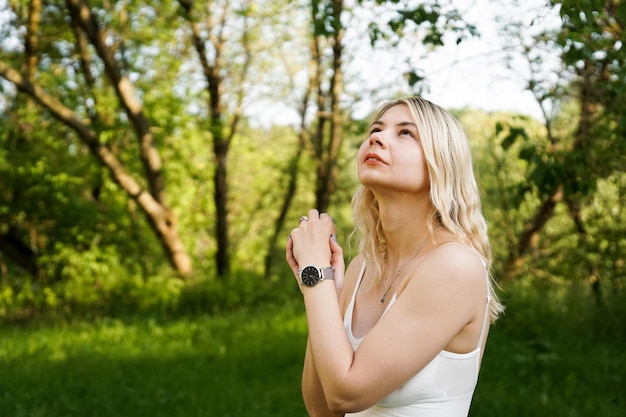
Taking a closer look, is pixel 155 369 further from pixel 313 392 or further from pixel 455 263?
pixel 455 263

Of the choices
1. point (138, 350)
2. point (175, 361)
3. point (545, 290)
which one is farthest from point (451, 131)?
point (545, 290)

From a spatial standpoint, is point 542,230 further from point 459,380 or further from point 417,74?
point 459,380

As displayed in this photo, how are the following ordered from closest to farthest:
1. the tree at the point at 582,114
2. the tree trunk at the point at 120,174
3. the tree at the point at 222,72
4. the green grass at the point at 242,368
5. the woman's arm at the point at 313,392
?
the woman's arm at the point at 313,392 → the tree at the point at 582,114 → the green grass at the point at 242,368 → the tree trunk at the point at 120,174 → the tree at the point at 222,72

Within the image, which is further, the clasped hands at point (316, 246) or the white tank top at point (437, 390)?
the clasped hands at point (316, 246)

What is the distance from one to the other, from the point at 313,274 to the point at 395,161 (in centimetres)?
35

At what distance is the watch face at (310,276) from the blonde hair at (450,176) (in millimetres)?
322

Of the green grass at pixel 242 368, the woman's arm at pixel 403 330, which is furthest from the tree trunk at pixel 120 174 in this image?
the woman's arm at pixel 403 330

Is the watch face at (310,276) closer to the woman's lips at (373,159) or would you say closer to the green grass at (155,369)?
the woman's lips at (373,159)

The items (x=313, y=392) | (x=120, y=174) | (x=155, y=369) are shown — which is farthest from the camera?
(x=120, y=174)

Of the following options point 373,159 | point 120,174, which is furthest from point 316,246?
point 120,174

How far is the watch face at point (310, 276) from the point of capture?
1861 millimetres

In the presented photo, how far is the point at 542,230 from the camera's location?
985cm

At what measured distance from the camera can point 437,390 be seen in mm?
1834

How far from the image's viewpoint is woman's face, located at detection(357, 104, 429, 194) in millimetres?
1916
